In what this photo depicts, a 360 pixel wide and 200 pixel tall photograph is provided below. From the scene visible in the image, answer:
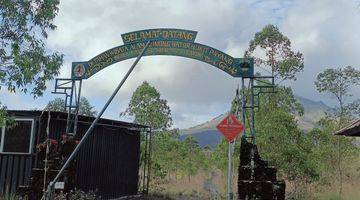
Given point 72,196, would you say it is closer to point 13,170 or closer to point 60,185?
point 60,185

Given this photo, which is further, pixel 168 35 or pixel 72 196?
pixel 168 35

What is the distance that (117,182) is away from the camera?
21.8 m

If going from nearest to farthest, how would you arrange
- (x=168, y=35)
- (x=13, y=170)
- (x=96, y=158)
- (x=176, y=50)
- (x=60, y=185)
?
(x=60, y=185) < (x=168, y=35) < (x=176, y=50) < (x=13, y=170) < (x=96, y=158)

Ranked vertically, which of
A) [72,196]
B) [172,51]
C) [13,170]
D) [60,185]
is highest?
[172,51]

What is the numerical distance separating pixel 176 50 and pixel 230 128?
3588mm

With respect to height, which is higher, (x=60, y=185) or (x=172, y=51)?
(x=172, y=51)

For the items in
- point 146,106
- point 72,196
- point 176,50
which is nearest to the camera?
point 72,196

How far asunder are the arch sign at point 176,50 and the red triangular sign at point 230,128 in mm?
2827

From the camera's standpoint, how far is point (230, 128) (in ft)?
43.5

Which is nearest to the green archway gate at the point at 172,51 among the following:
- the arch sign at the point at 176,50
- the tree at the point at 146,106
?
the arch sign at the point at 176,50

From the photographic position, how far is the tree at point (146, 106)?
29766 millimetres

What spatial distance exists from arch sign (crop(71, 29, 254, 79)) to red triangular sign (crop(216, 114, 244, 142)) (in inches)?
111

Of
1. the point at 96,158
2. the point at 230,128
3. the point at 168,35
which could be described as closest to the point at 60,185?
the point at 230,128

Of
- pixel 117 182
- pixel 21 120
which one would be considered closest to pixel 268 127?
pixel 117 182
